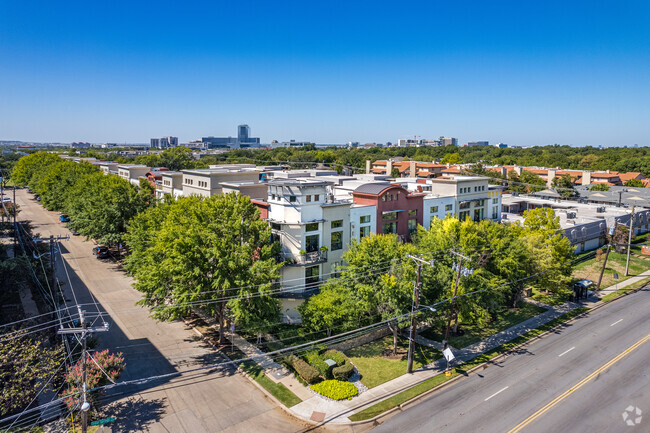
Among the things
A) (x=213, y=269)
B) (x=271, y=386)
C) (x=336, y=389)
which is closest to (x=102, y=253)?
(x=213, y=269)

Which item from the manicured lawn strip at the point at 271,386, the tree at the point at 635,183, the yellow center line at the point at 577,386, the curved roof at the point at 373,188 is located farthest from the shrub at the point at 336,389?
the tree at the point at 635,183

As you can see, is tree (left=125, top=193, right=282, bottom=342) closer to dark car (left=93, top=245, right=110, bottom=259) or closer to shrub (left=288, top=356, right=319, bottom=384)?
shrub (left=288, top=356, right=319, bottom=384)

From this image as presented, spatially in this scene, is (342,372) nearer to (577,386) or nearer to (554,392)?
(554,392)

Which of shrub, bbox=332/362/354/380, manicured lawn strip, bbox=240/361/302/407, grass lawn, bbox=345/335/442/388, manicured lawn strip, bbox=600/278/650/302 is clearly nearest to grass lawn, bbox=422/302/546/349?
grass lawn, bbox=345/335/442/388

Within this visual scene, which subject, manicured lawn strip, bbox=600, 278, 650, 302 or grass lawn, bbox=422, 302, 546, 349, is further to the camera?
manicured lawn strip, bbox=600, 278, 650, 302

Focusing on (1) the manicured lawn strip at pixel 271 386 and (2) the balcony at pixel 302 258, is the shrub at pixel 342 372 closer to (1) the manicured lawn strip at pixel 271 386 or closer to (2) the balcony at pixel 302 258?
(1) the manicured lawn strip at pixel 271 386

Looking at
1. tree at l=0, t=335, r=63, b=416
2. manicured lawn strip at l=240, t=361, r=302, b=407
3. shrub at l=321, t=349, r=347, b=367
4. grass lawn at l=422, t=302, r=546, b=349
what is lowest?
grass lawn at l=422, t=302, r=546, b=349

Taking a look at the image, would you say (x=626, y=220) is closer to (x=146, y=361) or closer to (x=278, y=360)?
(x=278, y=360)
